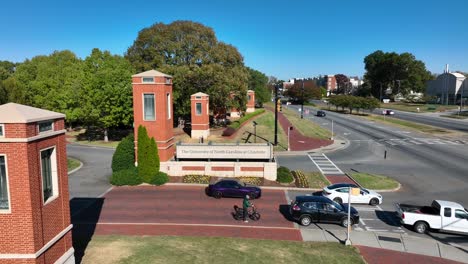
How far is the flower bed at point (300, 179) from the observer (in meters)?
26.6

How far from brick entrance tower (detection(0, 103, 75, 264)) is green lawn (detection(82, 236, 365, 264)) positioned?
10.1 feet

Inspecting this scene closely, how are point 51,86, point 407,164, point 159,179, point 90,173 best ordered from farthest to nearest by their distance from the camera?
point 51,86
point 407,164
point 90,173
point 159,179

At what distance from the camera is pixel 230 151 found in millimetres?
28984

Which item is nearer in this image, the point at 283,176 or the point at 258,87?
the point at 283,176

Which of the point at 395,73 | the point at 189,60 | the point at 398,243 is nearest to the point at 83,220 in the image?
the point at 398,243

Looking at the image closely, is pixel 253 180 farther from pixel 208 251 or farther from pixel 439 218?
pixel 439 218

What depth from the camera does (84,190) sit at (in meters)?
25.9

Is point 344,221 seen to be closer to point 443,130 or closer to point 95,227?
point 95,227

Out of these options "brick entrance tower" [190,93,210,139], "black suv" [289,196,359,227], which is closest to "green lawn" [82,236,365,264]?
"black suv" [289,196,359,227]

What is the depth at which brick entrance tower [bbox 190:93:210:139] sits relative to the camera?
48.1 metres

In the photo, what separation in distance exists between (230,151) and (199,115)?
66.4 ft

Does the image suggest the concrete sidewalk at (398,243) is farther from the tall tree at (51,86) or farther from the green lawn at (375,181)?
the tall tree at (51,86)

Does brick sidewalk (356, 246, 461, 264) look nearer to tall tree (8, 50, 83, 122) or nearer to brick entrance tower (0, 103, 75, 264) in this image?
brick entrance tower (0, 103, 75, 264)

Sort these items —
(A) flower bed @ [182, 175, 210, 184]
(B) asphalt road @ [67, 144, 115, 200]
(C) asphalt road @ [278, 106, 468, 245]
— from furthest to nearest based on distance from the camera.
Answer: (A) flower bed @ [182, 175, 210, 184]
(B) asphalt road @ [67, 144, 115, 200]
(C) asphalt road @ [278, 106, 468, 245]
